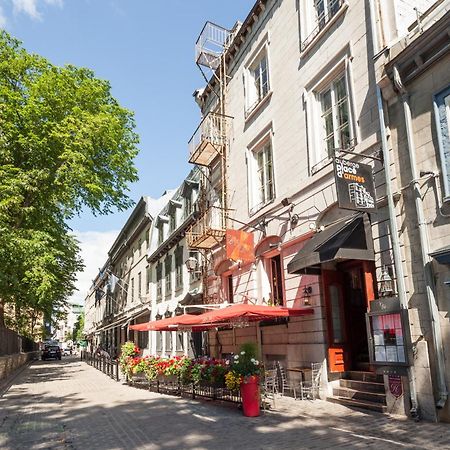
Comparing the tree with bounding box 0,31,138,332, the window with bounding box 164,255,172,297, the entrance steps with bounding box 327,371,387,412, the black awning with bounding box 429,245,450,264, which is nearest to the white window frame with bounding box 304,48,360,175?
the black awning with bounding box 429,245,450,264

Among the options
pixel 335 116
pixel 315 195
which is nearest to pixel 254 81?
pixel 335 116

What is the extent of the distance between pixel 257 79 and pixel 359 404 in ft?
37.2

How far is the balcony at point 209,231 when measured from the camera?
1597 centimetres

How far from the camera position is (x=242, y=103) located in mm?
16484

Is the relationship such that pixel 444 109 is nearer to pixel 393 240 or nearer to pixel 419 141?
pixel 419 141

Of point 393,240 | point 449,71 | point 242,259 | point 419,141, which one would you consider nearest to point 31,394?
point 242,259

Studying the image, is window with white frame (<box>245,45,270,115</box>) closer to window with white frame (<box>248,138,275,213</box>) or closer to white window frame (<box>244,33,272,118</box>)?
white window frame (<box>244,33,272,118</box>)

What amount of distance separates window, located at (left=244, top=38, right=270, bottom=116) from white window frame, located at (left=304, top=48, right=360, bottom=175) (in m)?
2.73

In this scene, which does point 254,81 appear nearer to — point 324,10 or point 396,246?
point 324,10

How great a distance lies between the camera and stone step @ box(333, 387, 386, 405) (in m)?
8.85

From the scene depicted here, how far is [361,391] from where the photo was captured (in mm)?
9570

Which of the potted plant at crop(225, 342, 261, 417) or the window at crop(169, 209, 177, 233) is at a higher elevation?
the window at crop(169, 209, 177, 233)

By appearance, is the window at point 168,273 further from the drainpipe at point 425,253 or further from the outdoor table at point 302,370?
the drainpipe at point 425,253

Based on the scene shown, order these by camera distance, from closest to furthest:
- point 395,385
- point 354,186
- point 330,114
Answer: point 395,385
point 354,186
point 330,114
